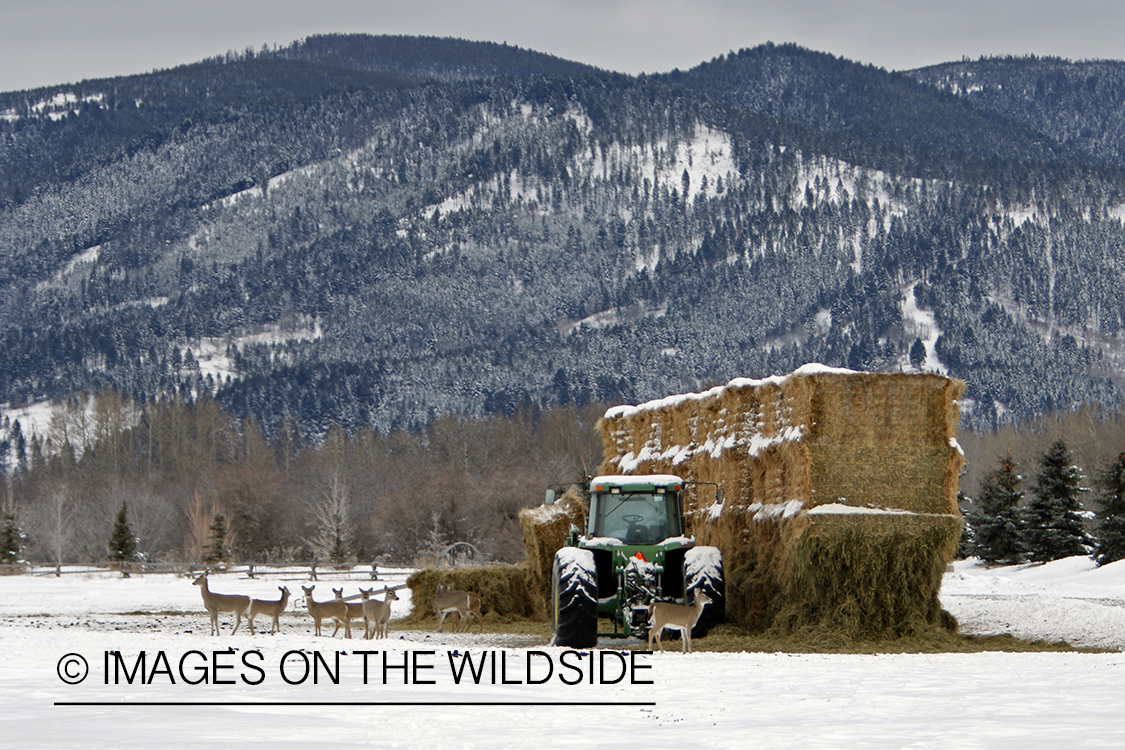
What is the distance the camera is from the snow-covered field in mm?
11547

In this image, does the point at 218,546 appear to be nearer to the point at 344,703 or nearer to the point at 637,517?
the point at 637,517

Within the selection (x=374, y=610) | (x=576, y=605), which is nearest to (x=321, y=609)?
(x=374, y=610)

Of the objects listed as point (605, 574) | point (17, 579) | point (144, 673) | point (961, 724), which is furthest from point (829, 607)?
point (17, 579)

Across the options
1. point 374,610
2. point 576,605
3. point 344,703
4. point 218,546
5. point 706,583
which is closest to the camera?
point 344,703

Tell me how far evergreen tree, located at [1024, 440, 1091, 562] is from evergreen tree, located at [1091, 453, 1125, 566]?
4.16 m

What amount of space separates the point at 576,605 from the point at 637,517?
7.96 ft

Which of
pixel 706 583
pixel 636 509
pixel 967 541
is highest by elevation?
pixel 636 509

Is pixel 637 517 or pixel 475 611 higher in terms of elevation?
pixel 637 517

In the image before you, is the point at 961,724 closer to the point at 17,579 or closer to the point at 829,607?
the point at 829,607

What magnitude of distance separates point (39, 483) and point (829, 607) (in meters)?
126

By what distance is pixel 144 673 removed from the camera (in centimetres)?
1591

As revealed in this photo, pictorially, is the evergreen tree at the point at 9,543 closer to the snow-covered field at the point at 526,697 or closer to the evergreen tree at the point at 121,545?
the evergreen tree at the point at 121,545

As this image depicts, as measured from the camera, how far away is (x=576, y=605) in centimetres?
1953

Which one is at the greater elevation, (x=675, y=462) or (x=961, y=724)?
(x=675, y=462)
